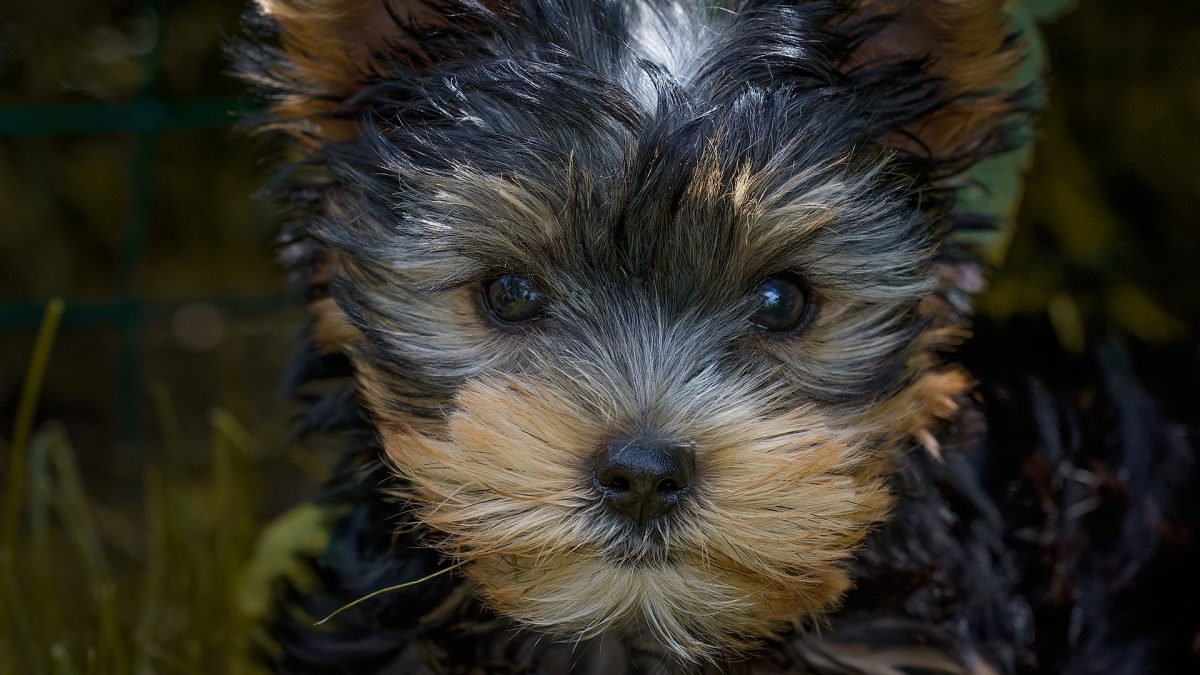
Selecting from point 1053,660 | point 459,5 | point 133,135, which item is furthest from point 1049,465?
point 133,135

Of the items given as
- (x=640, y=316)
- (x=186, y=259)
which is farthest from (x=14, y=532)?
(x=186, y=259)

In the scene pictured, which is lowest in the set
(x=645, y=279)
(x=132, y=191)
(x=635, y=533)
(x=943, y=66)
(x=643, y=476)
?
(x=132, y=191)

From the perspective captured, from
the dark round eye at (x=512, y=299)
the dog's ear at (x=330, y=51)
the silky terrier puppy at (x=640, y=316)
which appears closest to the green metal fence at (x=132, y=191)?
the dog's ear at (x=330, y=51)

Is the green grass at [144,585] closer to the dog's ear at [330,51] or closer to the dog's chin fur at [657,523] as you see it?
the dog's ear at [330,51]

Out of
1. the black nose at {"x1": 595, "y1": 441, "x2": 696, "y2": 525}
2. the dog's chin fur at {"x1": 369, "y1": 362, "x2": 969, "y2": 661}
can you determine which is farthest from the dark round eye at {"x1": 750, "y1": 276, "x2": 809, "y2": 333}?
the black nose at {"x1": 595, "y1": 441, "x2": 696, "y2": 525}

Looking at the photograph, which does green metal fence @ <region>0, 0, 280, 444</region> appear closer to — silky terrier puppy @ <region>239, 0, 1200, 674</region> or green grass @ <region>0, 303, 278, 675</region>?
green grass @ <region>0, 303, 278, 675</region>

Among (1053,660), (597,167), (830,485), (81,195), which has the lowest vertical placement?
(81,195)

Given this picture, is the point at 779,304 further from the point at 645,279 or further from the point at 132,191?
the point at 132,191

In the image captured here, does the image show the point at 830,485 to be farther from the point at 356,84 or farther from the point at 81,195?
the point at 81,195
